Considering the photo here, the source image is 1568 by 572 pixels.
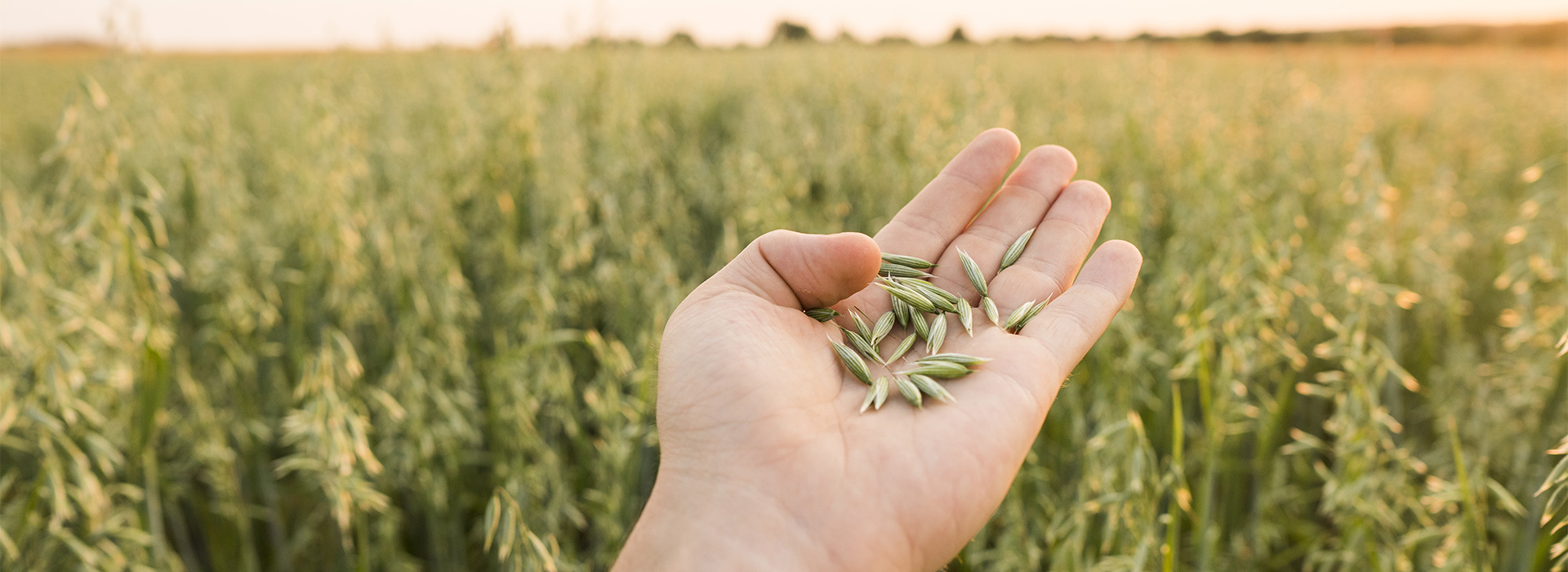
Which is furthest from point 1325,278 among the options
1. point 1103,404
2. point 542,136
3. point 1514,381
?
point 542,136

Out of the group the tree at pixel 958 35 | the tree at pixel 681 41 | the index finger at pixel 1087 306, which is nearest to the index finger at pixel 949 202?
the index finger at pixel 1087 306

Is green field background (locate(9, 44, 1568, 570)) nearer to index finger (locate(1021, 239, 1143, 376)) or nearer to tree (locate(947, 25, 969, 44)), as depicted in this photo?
index finger (locate(1021, 239, 1143, 376))

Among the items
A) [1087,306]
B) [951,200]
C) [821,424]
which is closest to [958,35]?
[951,200]

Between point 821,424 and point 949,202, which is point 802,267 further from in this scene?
point 949,202

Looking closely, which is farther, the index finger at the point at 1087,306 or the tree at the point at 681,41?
the tree at the point at 681,41

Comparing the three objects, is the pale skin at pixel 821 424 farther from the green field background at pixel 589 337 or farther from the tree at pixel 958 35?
the tree at pixel 958 35

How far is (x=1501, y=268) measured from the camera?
141 inches

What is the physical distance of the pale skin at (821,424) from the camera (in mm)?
1420

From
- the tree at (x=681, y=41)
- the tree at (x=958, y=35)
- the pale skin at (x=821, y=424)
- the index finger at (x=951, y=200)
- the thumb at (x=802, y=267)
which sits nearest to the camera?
the pale skin at (x=821, y=424)

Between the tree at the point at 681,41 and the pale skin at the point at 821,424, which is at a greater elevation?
the tree at the point at 681,41

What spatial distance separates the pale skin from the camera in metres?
1.42

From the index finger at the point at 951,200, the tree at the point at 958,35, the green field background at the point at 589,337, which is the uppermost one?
the tree at the point at 958,35

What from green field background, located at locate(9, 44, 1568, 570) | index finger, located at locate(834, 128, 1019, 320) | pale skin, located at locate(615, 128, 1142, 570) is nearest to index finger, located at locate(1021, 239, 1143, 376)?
pale skin, located at locate(615, 128, 1142, 570)

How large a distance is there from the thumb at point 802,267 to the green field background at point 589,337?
0.40 metres
